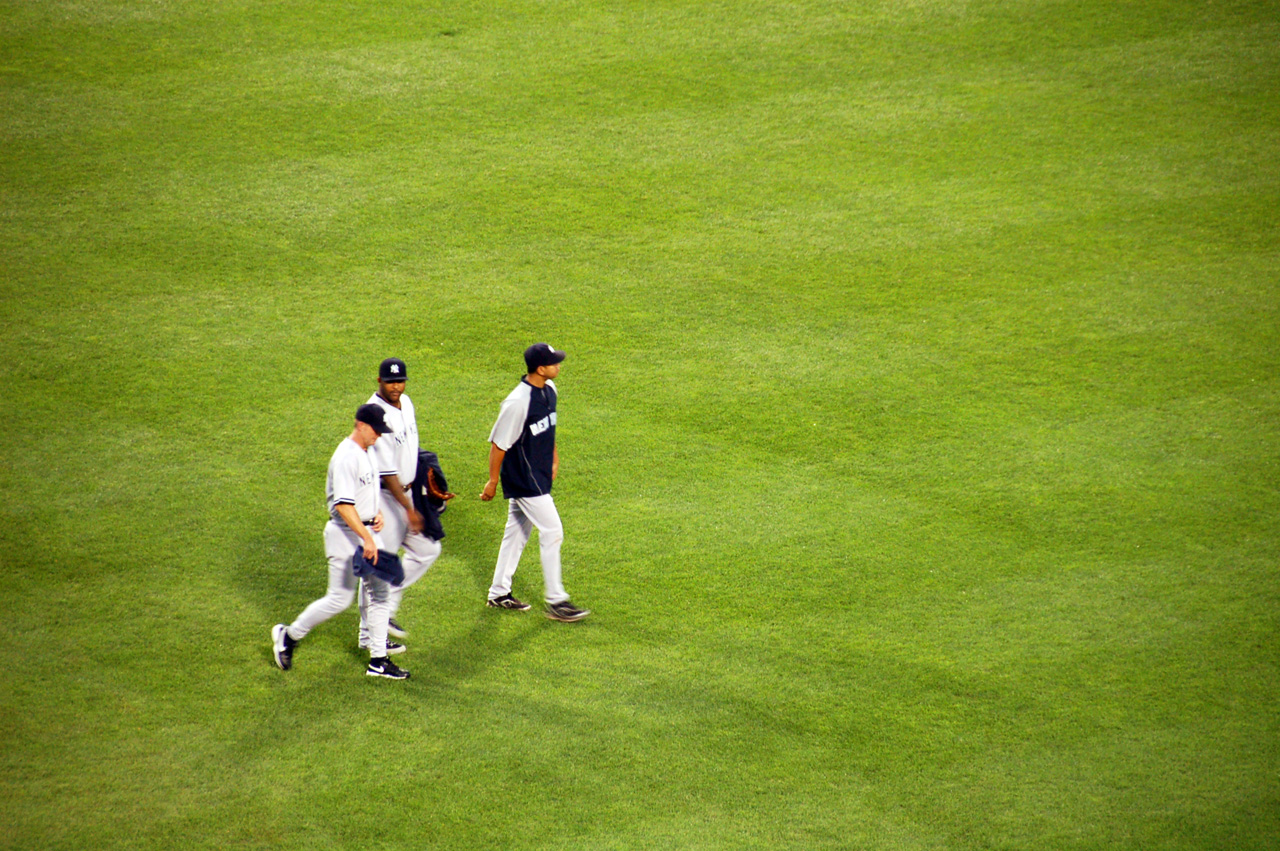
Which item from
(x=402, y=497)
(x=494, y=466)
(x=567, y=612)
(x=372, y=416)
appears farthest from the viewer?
(x=567, y=612)

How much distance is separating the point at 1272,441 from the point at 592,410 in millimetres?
5504

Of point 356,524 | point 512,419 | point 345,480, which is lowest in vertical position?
point 356,524

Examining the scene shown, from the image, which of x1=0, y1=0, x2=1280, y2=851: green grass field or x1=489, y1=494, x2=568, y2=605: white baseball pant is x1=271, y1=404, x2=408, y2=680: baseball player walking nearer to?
x1=0, y1=0, x2=1280, y2=851: green grass field

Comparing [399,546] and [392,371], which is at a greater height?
[392,371]

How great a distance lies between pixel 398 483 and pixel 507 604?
3.95 feet

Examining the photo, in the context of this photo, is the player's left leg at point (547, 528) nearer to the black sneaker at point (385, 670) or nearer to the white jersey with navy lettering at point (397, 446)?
the white jersey with navy lettering at point (397, 446)

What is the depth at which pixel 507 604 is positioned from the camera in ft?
22.0

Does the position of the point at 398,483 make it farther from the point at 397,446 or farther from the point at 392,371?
the point at 392,371

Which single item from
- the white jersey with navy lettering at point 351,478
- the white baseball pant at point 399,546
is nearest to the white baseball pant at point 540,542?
the white baseball pant at point 399,546

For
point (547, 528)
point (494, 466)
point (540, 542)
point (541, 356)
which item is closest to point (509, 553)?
point (540, 542)

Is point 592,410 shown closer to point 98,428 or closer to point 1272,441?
point 98,428

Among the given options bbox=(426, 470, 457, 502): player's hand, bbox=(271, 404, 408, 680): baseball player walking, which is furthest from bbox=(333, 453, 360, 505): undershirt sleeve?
bbox=(426, 470, 457, 502): player's hand

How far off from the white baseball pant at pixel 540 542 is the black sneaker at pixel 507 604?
3 centimetres

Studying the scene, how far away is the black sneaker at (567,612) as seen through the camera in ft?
21.5
